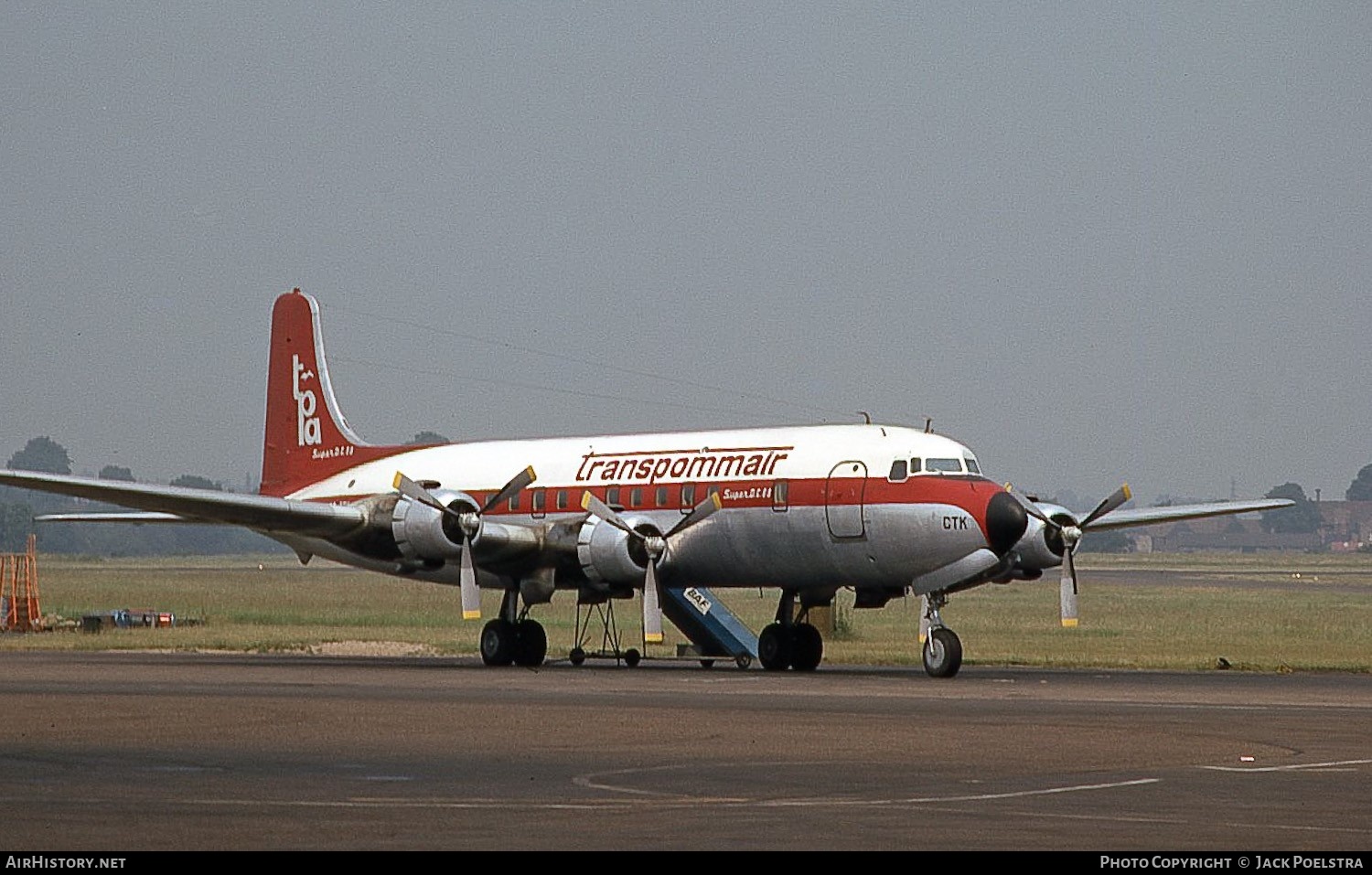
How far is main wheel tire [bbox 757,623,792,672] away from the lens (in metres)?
33.9

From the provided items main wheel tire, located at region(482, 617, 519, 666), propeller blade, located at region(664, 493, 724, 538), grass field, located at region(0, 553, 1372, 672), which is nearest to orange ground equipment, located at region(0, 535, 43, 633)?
grass field, located at region(0, 553, 1372, 672)

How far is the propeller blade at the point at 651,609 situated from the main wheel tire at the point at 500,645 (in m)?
2.94

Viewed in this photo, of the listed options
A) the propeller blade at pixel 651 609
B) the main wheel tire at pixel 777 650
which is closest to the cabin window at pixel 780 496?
the propeller blade at pixel 651 609

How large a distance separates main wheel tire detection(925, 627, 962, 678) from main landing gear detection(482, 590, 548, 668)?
24.8ft

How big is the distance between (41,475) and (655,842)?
22.6m

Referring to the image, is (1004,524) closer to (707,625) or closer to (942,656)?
(942,656)

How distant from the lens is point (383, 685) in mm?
27438

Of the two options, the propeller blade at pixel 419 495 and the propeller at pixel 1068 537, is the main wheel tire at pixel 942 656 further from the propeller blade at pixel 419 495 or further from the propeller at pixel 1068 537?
the propeller blade at pixel 419 495

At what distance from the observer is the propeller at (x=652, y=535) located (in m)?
32.4

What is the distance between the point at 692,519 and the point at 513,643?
4.10 meters

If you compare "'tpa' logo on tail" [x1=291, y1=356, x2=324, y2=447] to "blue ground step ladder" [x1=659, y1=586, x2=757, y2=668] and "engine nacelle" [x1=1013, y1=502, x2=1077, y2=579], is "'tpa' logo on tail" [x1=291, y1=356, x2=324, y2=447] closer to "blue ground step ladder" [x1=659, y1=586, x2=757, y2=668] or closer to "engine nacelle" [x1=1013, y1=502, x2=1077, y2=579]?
"blue ground step ladder" [x1=659, y1=586, x2=757, y2=668]

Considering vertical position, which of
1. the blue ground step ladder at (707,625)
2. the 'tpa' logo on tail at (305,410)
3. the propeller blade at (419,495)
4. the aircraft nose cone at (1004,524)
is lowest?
the blue ground step ladder at (707,625)
